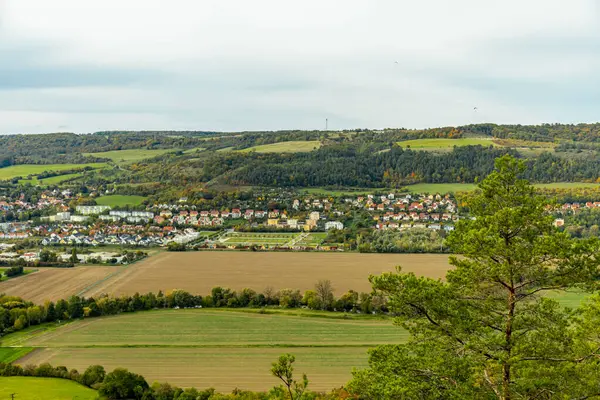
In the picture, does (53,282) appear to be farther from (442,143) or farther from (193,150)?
(193,150)

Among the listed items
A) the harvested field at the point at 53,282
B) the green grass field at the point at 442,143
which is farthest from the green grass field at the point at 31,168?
the green grass field at the point at 442,143

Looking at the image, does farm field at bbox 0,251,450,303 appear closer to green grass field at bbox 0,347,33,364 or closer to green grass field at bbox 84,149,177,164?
green grass field at bbox 0,347,33,364

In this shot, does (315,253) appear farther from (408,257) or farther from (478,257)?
(478,257)

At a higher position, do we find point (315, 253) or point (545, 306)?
point (545, 306)

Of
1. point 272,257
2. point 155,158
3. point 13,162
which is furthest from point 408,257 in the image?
point 13,162

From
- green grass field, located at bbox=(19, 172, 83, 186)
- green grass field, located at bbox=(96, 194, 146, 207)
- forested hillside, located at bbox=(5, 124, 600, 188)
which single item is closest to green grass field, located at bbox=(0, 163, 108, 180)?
forested hillside, located at bbox=(5, 124, 600, 188)

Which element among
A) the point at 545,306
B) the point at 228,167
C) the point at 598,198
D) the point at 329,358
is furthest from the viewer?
the point at 228,167

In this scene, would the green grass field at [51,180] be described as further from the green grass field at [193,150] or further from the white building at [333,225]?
the white building at [333,225]
